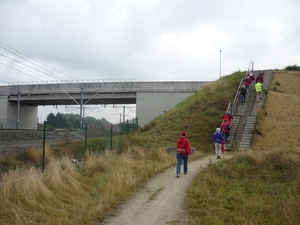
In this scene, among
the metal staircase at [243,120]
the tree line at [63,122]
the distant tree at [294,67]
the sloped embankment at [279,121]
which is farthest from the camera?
the distant tree at [294,67]

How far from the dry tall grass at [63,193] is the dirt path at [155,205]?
1.01ft

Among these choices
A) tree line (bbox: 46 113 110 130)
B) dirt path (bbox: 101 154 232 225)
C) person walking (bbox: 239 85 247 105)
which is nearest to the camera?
dirt path (bbox: 101 154 232 225)

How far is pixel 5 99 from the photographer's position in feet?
176

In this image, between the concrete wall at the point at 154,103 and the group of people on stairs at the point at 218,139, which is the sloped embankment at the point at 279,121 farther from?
the concrete wall at the point at 154,103

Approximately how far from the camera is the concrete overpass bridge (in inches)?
1912

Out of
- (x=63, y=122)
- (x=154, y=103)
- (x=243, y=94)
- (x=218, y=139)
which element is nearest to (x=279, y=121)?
(x=243, y=94)

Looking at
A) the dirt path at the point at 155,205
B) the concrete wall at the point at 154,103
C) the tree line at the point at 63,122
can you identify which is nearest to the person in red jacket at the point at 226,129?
the tree line at the point at 63,122

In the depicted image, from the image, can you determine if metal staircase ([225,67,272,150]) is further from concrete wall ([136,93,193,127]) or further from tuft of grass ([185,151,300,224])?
concrete wall ([136,93,193,127])

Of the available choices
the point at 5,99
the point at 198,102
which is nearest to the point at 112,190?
the point at 198,102

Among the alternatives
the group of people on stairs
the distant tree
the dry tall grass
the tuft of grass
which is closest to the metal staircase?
the group of people on stairs

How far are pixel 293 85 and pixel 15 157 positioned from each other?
25827 millimetres

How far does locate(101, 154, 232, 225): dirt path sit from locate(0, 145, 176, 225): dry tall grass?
307mm

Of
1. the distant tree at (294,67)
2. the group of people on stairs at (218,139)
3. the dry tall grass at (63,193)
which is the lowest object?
the dry tall grass at (63,193)

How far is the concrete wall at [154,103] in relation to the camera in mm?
48312
